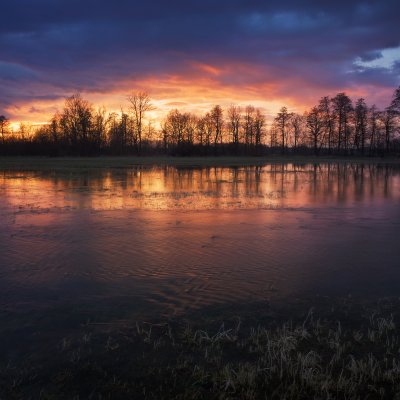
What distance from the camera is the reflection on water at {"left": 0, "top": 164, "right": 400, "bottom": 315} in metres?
8.11

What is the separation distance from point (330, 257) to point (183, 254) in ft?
12.3

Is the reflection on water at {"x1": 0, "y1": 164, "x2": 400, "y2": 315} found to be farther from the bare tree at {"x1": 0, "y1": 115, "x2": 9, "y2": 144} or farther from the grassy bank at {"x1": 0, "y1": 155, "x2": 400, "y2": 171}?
the bare tree at {"x1": 0, "y1": 115, "x2": 9, "y2": 144}

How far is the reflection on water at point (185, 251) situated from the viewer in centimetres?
811

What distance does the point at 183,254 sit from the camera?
10930 millimetres

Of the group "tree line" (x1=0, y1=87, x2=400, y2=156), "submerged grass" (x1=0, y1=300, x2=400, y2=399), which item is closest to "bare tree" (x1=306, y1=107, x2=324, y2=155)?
"tree line" (x1=0, y1=87, x2=400, y2=156)

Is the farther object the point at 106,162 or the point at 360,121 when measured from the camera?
the point at 360,121

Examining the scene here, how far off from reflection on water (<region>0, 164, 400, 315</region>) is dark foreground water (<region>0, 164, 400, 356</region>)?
3 centimetres

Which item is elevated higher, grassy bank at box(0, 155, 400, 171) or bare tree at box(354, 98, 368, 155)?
bare tree at box(354, 98, 368, 155)

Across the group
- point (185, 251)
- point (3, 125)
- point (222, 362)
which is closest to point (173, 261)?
point (185, 251)

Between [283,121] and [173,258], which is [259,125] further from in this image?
[173,258]

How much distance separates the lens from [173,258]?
34.7ft

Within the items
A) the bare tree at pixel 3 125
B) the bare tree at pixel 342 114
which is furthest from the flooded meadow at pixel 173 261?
the bare tree at pixel 3 125

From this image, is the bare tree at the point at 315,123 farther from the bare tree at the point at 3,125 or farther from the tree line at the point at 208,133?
the bare tree at the point at 3,125

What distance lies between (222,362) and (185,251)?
5.79 metres
